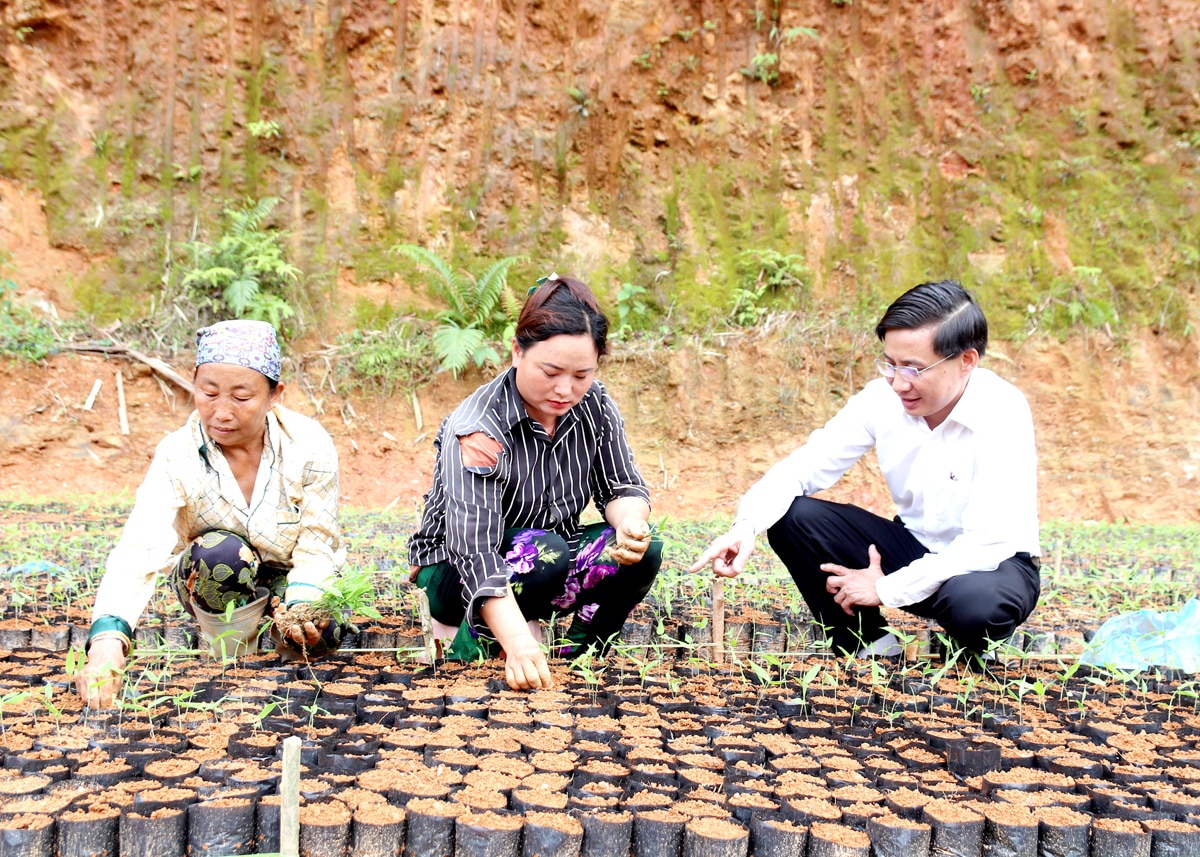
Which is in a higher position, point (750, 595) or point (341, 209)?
point (341, 209)

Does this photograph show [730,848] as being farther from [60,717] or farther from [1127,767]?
[60,717]

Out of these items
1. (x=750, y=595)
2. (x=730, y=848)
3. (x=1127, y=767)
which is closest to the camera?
(x=730, y=848)

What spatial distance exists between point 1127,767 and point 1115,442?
7295mm

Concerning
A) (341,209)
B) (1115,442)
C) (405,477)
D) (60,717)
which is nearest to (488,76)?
(341,209)

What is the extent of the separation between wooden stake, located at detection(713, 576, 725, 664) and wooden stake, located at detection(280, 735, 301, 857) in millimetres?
1487

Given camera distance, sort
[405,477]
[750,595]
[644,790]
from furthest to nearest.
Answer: [405,477] → [750,595] → [644,790]

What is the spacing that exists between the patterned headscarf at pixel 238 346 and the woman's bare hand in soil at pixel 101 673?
28.4 inches

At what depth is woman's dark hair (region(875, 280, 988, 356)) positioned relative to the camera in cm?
266

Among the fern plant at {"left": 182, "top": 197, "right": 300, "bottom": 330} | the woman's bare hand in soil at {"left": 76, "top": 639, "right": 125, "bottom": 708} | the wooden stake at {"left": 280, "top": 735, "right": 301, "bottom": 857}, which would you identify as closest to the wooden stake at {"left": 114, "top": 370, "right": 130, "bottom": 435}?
the fern plant at {"left": 182, "top": 197, "right": 300, "bottom": 330}

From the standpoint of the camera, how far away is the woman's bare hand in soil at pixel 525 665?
7.93 feet

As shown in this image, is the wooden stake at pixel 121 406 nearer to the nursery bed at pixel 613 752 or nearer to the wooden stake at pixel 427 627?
the nursery bed at pixel 613 752

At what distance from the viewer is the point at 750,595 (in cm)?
395

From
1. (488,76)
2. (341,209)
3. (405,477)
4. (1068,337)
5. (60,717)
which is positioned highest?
(488,76)

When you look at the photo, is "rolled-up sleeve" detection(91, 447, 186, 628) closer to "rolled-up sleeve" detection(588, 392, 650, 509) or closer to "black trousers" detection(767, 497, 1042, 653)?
"rolled-up sleeve" detection(588, 392, 650, 509)
